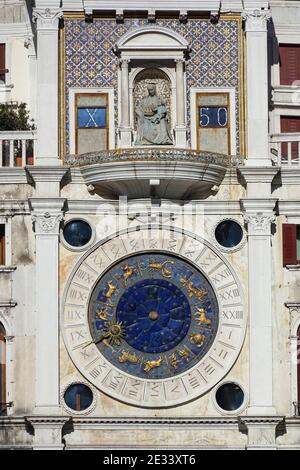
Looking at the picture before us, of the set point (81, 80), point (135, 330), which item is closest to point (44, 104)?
point (81, 80)

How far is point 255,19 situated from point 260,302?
565 centimetres

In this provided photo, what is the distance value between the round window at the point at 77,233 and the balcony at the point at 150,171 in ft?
2.42

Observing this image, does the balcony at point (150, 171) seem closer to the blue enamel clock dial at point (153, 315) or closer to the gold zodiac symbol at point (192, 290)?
the blue enamel clock dial at point (153, 315)

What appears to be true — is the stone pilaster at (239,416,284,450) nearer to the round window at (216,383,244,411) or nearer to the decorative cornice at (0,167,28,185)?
the round window at (216,383,244,411)

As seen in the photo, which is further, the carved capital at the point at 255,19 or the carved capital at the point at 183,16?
the carved capital at the point at 255,19

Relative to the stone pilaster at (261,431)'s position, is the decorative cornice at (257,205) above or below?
above

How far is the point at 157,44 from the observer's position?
48.9 m

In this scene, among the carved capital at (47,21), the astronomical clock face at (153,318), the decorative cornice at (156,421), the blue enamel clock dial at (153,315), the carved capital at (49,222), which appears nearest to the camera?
the decorative cornice at (156,421)

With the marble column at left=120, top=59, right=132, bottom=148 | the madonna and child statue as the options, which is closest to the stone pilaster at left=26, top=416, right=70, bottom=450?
the marble column at left=120, top=59, right=132, bottom=148

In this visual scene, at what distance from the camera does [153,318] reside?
48.4 metres

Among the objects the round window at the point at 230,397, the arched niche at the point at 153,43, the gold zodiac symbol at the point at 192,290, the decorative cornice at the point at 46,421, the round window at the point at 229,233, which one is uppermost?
the arched niche at the point at 153,43

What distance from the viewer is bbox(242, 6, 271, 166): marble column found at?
161 feet

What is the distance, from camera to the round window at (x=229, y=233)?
48.8m

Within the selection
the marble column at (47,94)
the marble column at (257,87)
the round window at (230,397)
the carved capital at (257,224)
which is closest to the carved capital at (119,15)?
the marble column at (47,94)
